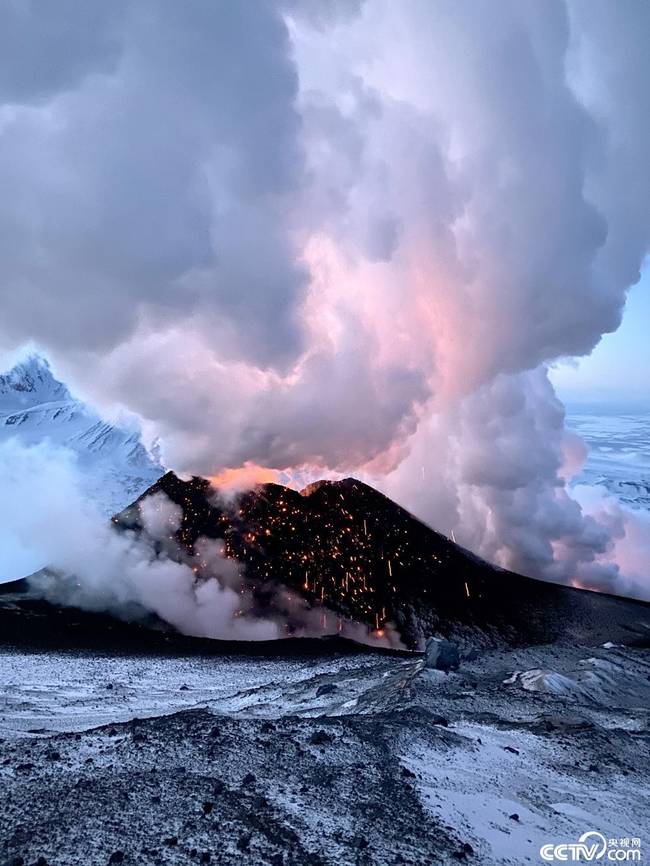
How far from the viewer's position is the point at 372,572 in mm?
45281

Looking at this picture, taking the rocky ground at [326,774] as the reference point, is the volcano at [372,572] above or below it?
above

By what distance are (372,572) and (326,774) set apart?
120ft

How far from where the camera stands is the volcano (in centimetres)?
3869

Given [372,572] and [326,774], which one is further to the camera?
[372,572]

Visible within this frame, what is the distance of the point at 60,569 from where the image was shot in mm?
40875

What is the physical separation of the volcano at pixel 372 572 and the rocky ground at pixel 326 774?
72.8 feet

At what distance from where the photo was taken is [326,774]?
9.38 meters

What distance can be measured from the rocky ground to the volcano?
22186 mm

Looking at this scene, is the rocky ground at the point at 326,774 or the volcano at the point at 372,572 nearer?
the rocky ground at the point at 326,774

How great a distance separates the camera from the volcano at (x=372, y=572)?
127 ft

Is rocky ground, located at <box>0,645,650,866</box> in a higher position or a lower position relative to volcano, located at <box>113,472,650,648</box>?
lower

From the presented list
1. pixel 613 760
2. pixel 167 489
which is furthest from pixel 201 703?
pixel 167 489

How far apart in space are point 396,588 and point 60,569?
93.9ft

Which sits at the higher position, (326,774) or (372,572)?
(372,572)
